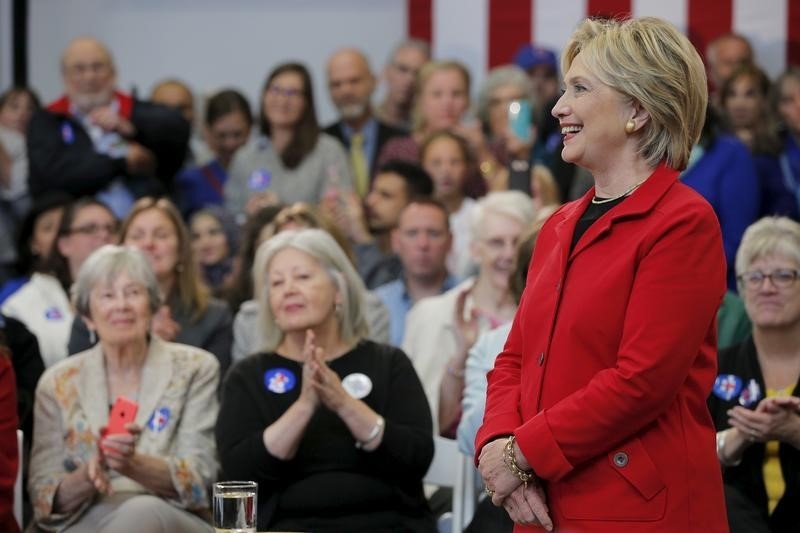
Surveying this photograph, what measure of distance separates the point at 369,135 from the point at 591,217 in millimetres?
4529

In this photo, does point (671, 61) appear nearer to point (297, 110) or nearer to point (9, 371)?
point (9, 371)

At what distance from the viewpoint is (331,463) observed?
3.87m

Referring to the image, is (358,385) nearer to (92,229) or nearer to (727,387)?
(727,387)

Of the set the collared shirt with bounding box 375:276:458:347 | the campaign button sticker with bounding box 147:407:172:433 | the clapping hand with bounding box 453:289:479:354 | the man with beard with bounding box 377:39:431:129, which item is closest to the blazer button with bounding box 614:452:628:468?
the campaign button sticker with bounding box 147:407:172:433

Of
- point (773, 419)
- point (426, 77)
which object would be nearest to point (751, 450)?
point (773, 419)

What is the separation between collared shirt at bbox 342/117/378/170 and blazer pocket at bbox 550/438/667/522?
4.61 metres

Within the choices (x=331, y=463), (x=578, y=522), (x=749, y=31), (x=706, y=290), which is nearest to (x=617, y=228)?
(x=706, y=290)

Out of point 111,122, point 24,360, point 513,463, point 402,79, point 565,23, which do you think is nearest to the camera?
point 513,463

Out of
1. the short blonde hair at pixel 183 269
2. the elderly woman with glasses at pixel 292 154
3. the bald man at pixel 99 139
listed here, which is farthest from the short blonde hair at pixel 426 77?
the short blonde hair at pixel 183 269

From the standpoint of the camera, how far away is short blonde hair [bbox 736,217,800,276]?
4.05 m

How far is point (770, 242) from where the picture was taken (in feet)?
13.3

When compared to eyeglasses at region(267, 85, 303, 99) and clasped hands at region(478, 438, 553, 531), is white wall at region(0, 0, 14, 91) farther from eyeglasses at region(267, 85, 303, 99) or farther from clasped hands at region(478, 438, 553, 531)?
clasped hands at region(478, 438, 553, 531)

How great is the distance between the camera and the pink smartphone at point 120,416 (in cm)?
379

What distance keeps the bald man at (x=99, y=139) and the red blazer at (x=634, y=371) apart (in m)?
4.28
